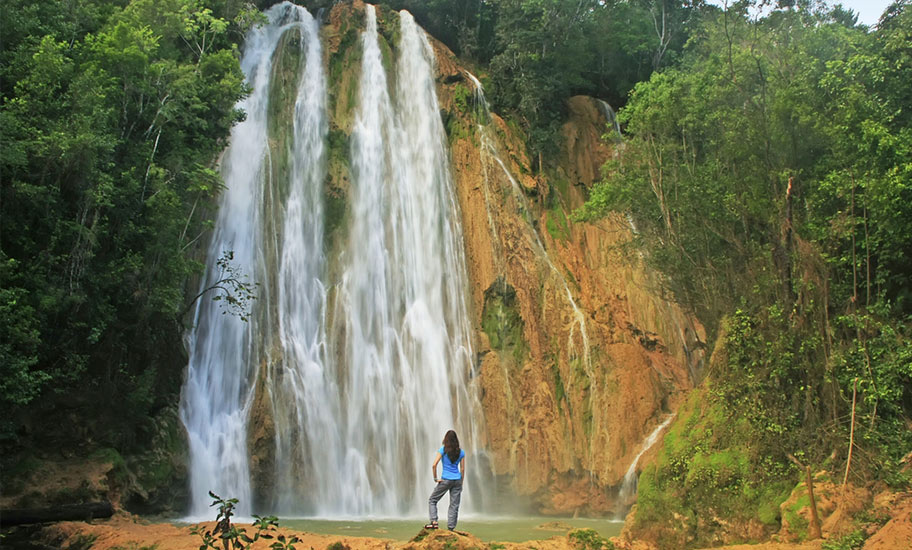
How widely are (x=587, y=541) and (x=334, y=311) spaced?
1191 centimetres

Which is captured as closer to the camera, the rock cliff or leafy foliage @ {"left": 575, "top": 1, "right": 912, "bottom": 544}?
leafy foliage @ {"left": 575, "top": 1, "right": 912, "bottom": 544}

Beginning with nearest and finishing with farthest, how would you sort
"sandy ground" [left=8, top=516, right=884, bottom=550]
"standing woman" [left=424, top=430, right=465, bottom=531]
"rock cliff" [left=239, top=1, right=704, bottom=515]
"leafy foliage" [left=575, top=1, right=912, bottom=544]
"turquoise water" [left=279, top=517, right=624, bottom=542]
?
"sandy ground" [left=8, top=516, right=884, bottom=550], "standing woman" [left=424, top=430, right=465, bottom=531], "leafy foliage" [left=575, top=1, right=912, bottom=544], "turquoise water" [left=279, top=517, right=624, bottom=542], "rock cliff" [left=239, top=1, right=704, bottom=515]

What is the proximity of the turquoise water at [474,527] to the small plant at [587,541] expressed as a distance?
11.0ft

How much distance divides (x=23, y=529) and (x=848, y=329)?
13407 mm

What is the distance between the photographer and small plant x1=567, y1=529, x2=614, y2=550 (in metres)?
8.74

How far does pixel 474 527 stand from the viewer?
14.5 m

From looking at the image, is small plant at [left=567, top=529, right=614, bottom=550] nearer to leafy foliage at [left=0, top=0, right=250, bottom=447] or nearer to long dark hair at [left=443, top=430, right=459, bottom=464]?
long dark hair at [left=443, top=430, right=459, bottom=464]

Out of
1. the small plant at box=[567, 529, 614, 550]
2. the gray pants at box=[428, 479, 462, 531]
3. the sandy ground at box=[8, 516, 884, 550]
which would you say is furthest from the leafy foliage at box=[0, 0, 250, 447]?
the small plant at box=[567, 529, 614, 550]

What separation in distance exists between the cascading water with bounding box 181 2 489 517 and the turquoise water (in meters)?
1.86

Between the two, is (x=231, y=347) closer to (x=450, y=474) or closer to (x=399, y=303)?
(x=399, y=303)

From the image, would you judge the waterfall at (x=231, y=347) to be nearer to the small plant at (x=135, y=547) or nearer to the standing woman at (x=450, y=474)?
the small plant at (x=135, y=547)

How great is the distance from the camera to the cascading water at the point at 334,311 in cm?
1706

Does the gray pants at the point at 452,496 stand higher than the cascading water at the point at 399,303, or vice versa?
the cascading water at the point at 399,303

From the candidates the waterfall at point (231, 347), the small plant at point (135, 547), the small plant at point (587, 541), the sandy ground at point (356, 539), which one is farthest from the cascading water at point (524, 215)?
the small plant at point (135, 547)
